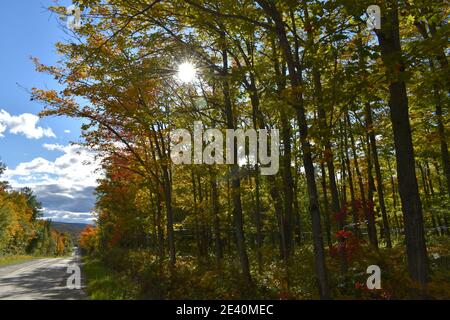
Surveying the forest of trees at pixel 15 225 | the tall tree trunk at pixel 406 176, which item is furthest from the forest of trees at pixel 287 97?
the forest of trees at pixel 15 225

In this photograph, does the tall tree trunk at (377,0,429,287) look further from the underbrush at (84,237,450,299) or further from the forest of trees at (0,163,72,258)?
the forest of trees at (0,163,72,258)

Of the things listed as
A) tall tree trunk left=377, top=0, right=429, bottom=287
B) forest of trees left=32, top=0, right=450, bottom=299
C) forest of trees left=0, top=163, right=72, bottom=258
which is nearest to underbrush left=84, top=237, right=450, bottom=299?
forest of trees left=32, top=0, right=450, bottom=299

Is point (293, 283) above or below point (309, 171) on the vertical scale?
below

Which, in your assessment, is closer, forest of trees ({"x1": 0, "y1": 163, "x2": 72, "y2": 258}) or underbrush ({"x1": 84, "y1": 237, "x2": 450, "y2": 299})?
underbrush ({"x1": 84, "y1": 237, "x2": 450, "y2": 299})

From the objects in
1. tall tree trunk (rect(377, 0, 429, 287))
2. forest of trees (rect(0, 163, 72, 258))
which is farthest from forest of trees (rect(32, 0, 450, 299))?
forest of trees (rect(0, 163, 72, 258))

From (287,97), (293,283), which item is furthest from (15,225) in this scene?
(287,97)

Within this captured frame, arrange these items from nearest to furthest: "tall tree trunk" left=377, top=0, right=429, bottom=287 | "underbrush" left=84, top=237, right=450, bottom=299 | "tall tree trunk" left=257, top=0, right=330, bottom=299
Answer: "tall tree trunk" left=257, top=0, right=330, bottom=299 → "tall tree trunk" left=377, top=0, right=429, bottom=287 → "underbrush" left=84, top=237, right=450, bottom=299

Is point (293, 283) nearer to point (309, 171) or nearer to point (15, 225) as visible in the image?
point (309, 171)

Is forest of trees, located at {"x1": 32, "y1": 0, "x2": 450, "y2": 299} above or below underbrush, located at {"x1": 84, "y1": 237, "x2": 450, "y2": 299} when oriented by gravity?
above

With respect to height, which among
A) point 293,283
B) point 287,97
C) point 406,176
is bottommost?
point 293,283

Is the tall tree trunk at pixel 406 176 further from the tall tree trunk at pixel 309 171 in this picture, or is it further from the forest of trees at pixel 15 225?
the forest of trees at pixel 15 225

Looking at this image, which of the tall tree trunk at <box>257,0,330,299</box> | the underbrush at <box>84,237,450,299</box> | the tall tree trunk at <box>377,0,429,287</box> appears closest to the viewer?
the tall tree trunk at <box>257,0,330,299</box>

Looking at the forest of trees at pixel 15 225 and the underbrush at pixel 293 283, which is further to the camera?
the forest of trees at pixel 15 225
